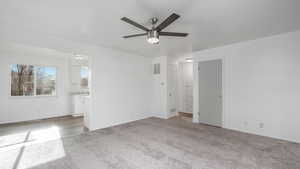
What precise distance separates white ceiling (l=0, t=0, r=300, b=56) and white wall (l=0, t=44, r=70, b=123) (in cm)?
188

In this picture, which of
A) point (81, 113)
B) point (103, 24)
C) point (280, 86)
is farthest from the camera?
point (81, 113)

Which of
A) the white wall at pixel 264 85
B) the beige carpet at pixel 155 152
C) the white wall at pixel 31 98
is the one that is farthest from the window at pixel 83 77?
the white wall at pixel 264 85

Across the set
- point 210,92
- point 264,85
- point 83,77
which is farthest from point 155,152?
point 83,77

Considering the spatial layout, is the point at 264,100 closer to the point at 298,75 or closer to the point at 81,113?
the point at 298,75

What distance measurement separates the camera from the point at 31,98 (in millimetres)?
4762

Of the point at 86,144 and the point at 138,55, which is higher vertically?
the point at 138,55

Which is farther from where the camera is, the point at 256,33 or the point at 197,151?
the point at 256,33

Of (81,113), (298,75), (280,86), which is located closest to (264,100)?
(280,86)

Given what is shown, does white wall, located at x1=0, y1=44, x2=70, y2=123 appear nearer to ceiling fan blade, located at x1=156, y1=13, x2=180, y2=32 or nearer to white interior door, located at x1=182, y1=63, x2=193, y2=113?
ceiling fan blade, located at x1=156, y1=13, x2=180, y2=32

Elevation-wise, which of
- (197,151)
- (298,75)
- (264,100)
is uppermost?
(298,75)

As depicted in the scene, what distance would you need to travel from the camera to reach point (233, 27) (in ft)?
8.70

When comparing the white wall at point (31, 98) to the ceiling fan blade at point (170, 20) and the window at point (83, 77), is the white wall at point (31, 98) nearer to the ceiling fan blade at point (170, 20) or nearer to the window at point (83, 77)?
the window at point (83, 77)

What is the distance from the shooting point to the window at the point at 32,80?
180 inches

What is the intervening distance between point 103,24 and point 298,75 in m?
4.37
